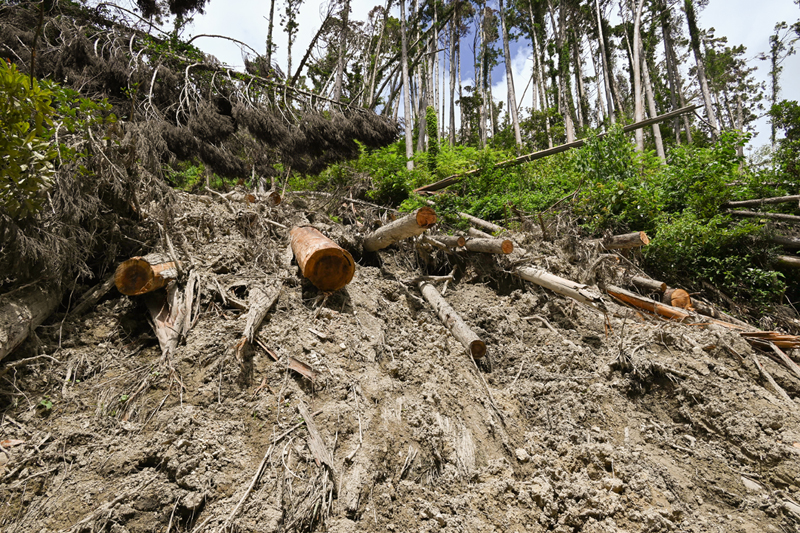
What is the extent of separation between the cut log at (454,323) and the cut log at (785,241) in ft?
16.9

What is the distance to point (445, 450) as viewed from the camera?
249 cm

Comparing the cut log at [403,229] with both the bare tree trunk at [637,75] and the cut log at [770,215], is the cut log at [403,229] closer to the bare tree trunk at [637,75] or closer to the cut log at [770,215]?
the cut log at [770,215]

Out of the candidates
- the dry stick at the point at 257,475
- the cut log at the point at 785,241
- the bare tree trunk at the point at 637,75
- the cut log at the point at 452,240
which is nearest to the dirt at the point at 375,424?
the dry stick at the point at 257,475

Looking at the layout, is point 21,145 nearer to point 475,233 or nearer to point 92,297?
point 92,297

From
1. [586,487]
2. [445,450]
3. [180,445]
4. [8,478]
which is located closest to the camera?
[8,478]

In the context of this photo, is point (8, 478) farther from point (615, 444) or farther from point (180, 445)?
point (615, 444)

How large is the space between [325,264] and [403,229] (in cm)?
113

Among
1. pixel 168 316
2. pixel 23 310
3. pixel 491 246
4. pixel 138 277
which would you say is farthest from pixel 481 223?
pixel 23 310

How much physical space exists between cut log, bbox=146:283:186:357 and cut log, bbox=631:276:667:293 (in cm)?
570

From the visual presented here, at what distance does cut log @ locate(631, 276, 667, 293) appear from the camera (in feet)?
15.8

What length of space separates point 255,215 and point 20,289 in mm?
2493

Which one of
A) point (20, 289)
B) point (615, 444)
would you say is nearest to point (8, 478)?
point (20, 289)

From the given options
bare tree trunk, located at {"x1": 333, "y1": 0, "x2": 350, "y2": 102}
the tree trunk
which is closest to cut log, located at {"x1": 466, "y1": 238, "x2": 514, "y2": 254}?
bare tree trunk, located at {"x1": 333, "y1": 0, "x2": 350, "y2": 102}

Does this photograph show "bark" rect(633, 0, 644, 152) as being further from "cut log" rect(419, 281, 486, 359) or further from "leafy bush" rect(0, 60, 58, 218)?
"leafy bush" rect(0, 60, 58, 218)
